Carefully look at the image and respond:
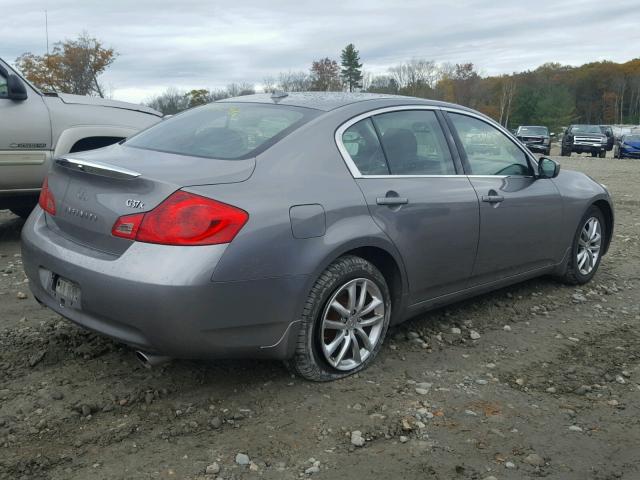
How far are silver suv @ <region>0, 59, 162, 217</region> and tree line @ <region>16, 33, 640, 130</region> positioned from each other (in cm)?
2539

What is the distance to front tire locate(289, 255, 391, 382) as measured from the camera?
324 cm

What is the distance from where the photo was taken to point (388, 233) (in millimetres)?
3525

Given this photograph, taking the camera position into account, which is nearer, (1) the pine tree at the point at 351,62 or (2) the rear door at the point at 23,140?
(2) the rear door at the point at 23,140

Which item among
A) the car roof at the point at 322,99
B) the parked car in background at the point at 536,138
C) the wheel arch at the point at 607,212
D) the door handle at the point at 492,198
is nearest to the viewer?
the car roof at the point at 322,99

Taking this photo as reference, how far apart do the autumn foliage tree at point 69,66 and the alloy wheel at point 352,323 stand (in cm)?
2999

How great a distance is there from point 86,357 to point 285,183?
61.3 inches

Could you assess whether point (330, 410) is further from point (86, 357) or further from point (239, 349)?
point (86, 357)

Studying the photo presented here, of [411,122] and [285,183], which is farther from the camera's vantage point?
[411,122]

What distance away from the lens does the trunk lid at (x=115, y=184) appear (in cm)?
294

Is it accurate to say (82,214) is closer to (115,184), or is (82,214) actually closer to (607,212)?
(115,184)

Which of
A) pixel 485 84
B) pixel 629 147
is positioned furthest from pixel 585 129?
pixel 485 84

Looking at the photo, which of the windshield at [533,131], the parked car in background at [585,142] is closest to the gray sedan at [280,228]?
the parked car in background at [585,142]

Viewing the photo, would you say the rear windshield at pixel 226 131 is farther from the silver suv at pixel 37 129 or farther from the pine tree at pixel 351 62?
the pine tree at pixel 351 62

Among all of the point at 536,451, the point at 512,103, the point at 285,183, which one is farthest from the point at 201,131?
the point at 512,103
